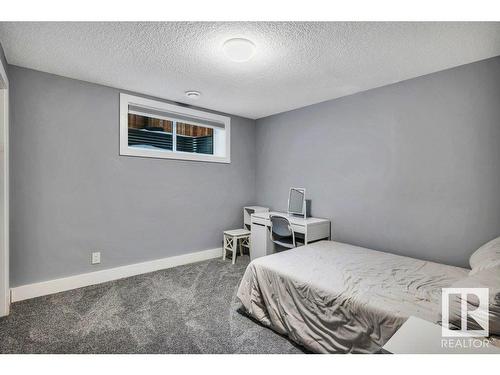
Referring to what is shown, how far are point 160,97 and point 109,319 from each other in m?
2.58

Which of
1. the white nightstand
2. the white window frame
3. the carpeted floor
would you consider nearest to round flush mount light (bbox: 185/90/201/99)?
the white window frame

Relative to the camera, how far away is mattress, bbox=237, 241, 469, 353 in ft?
5.04

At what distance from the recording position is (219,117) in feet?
13.1

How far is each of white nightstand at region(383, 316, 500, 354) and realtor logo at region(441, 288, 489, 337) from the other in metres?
0.04

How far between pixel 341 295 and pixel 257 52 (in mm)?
1985

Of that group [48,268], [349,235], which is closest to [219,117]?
[349,235]

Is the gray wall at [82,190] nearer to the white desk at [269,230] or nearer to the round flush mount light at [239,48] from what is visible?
the white desk at [269,230]

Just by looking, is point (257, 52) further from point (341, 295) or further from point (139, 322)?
point (139, 322)

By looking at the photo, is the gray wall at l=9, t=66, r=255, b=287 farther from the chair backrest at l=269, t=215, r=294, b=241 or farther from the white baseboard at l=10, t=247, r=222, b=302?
the chair backrest at l=269, t=215, r=294, b=241

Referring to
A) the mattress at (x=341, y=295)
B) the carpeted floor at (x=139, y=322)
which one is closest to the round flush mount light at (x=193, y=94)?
the mattress at (x=341, y=295)

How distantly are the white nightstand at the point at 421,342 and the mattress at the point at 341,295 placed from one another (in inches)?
2.2

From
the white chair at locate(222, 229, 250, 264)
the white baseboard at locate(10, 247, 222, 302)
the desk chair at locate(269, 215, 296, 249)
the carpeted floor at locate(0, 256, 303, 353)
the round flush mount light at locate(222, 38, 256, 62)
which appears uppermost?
the round flush mount light at locate(222, 38, 256, 62)

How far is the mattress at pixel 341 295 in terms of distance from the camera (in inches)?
60.4

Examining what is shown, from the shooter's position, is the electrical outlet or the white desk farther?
the white desk
